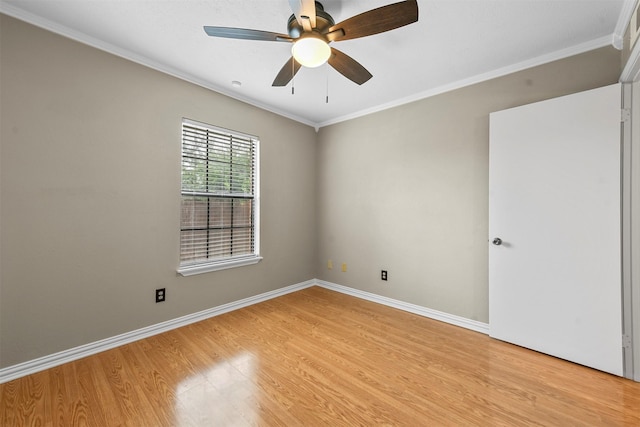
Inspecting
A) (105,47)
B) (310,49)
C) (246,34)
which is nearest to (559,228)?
(310,49)

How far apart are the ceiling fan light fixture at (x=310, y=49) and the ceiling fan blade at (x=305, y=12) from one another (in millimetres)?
69

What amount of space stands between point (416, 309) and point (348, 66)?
8.60 ft

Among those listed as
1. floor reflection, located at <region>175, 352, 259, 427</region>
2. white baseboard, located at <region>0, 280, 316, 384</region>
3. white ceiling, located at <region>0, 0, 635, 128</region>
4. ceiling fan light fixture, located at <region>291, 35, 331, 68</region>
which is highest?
white ceiling, located at <region>0, 0, 635, 128</region>

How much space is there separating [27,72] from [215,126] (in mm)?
1401

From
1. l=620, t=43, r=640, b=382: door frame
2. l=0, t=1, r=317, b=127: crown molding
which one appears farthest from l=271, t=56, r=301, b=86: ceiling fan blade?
l=620, t=43, r=640, b=382: door frame

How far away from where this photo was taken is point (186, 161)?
273cm

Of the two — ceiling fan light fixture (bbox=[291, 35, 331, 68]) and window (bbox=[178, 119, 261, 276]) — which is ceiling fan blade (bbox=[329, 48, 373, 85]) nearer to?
ceiling fan light fixture (bbox=[291, 35, 331, 68])

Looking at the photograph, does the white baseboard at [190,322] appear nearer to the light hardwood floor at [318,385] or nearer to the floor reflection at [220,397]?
the light hardwood floor at [318,385]

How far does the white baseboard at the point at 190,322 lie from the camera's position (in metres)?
1.88

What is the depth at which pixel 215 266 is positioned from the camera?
114 inches

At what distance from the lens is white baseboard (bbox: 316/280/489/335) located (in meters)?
2.61

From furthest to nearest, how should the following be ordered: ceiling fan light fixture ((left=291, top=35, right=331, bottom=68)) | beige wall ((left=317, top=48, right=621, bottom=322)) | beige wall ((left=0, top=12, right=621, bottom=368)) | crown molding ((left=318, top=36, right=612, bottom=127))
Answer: beige wall ((left=317, top=48, right=621, bottom=322)), crown molding ((left=318, top=36, right=612, bottom=127)), beige wall ((left=0, top=12, right=621, bottom=368)), ceiling fan light fixture ((left=291, top=35, right=331, bottom=68))

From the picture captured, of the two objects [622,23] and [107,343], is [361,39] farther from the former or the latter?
[107,343]

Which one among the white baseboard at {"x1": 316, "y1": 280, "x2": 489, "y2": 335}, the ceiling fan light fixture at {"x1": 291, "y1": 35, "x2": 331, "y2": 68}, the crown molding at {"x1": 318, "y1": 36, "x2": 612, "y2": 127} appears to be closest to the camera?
the ceiling fan light fixture at {"x1": 291, "y1": 35, "x2": 331, "y2": 68}
